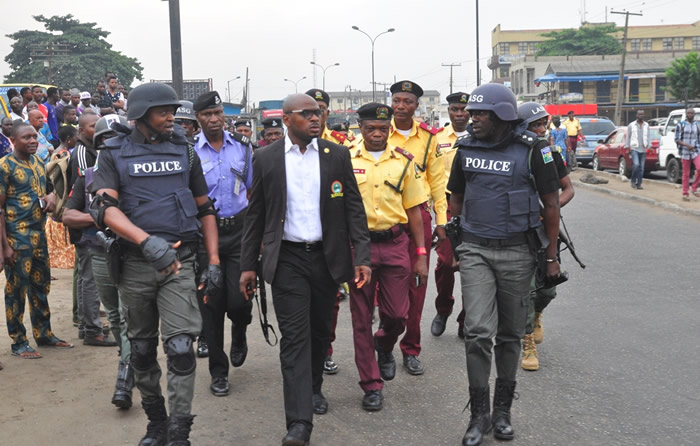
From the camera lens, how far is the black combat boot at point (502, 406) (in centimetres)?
464

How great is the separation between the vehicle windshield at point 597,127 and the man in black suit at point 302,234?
25.8 metres

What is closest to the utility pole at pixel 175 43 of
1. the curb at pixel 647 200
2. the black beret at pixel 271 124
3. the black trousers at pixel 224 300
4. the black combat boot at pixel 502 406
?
the black beret at pixel 271 124

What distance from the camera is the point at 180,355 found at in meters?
4.19

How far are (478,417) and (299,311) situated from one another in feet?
4.00

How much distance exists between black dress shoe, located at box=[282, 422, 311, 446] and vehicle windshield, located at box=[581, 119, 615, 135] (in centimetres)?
2638

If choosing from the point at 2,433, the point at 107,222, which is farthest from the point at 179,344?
the point at 2,433

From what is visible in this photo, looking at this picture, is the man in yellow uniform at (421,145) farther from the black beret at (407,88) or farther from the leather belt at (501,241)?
the leather belt at (501,241)

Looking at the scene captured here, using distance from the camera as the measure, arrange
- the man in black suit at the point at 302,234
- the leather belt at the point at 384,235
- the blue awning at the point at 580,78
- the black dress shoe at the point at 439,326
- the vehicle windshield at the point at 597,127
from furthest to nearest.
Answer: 1. the blue awning at the point at 580,78
2. the vehicle windshield at the point at 597,127
3. the black dress shoe at the point at 439,326
4. the leather belt at the point at 384,235
5. the man in black suit at the point at 302,234

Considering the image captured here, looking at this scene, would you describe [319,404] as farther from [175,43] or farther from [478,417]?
[175,43]

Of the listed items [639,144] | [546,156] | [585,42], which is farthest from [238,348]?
[585,42]

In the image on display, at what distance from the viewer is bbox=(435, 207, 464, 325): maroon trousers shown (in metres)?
6.87

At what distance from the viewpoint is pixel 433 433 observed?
15.6 feet

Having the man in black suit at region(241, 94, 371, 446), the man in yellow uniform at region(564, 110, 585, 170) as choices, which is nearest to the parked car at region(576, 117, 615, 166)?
the man in yellow uniform at region(564, 110, 585, 170)

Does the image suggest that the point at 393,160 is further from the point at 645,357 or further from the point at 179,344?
the point at 645,357
